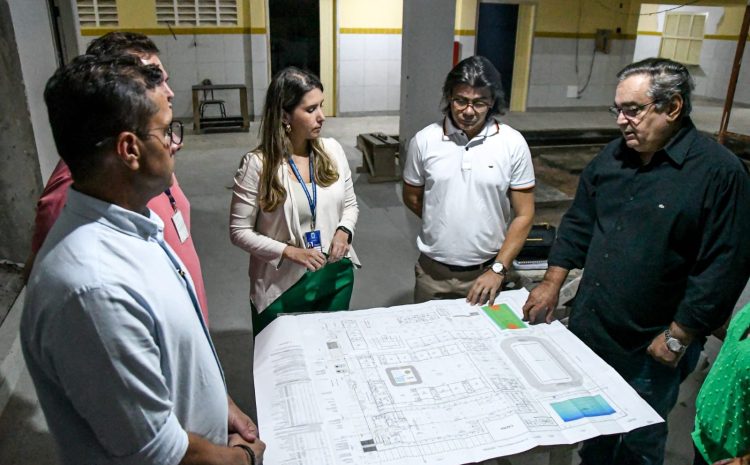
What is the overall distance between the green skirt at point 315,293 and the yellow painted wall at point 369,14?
8.34m

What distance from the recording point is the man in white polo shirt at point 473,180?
209 cm

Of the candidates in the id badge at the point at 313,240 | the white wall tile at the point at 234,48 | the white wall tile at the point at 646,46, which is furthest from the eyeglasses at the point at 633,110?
the white wall tile at the point at 646,46

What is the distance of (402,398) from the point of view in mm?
1461

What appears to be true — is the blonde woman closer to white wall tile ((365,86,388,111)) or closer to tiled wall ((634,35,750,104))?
white wall tile ((365,86,388,111))

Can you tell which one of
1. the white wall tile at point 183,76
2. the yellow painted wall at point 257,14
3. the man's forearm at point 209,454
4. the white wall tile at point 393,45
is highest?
the yellow painted wall at point 257,14

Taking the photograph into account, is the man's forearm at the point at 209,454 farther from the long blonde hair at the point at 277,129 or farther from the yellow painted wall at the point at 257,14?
the yellow painted wall at the point at 257,14

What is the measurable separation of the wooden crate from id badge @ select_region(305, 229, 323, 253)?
417 cm

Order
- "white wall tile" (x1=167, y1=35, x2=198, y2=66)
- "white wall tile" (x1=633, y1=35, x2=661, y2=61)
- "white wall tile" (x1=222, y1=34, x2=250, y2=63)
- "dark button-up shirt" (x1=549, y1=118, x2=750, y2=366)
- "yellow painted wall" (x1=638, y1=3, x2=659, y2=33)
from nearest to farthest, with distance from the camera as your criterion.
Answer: "dark button-up shirt" (x1=549, y1=118, x2=750, y2=366)
"white wall tile" (x1=167, y1=35, x2=198, y2=66)
"white wall tile" (x1=222, y1=34, x2=250, y2=63)
"yellow painted wall" (x1=638, y1=3, x2=659, y2=33)
"white wall tile" (x1=633, y1=35, x2=661, y2=61)

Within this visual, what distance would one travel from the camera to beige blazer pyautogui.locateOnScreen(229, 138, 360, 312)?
2.05 meters

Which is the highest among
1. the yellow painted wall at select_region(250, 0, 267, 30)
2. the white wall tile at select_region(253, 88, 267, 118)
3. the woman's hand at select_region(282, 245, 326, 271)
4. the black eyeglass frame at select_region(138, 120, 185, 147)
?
the yellow painted wall at select_region(250, 0, 267, 30)

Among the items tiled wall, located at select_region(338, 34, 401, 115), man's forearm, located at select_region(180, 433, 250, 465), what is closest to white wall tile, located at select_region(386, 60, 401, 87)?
tiled wall, located at select_region(338, 34, 401, 115)

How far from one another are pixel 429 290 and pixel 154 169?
5.06 feet

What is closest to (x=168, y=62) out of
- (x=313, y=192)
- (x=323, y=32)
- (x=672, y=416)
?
(x=323, y=32)

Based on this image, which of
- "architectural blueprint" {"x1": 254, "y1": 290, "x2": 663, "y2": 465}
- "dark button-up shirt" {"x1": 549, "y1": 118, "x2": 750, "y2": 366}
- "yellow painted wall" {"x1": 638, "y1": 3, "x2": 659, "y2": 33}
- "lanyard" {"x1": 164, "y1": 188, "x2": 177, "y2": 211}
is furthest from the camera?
"yellow painted wall" {"x1": 638, "y1": 3, "x2": 659, "y2": 33}
